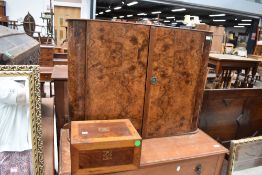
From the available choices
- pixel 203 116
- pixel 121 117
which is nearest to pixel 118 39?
pixel 121 117

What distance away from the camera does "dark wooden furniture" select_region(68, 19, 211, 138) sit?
3.94ft

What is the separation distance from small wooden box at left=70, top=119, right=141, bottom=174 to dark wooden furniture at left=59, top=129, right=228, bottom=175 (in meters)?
0.08

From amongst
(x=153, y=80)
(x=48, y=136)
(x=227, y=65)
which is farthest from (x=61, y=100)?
(x=227, y=65)

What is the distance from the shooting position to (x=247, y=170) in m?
1.70

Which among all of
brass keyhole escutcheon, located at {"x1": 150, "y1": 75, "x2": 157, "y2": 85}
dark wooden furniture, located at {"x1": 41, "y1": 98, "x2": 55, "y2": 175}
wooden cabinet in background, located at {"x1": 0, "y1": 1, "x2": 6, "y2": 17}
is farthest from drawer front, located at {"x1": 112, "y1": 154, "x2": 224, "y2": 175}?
wooden cabinet in background, located at {"x1": 0, "y1": 1, "x2": 6, "y2": 17}

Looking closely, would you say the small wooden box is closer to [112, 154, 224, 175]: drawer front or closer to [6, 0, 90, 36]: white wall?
[112, 154, 224, 175]: drawer front

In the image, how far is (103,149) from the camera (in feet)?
3.61

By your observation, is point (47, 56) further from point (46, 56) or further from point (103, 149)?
point (103, 149)

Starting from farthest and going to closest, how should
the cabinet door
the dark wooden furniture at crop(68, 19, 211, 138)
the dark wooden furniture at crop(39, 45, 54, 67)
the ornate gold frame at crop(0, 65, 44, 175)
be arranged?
1. the dark wooden furniture at crop(39, 45, 54, 67)
2. the cabinet door
3. the dark wooden furniture at crop(68, 19, 211, 138)
4. the ornate gold frame at crop(0, 65, 44, 175)

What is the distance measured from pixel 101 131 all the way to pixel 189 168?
62 cm

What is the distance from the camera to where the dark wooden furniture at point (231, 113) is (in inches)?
78.6

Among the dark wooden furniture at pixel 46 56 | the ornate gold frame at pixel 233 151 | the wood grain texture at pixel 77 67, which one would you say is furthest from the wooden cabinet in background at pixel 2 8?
the ornate gold frame at pixel 233 151

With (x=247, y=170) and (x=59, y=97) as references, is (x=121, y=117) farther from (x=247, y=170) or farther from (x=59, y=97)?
(x=247, y=170)

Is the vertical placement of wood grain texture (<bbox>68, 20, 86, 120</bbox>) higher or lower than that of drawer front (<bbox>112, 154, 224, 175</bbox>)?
higher
